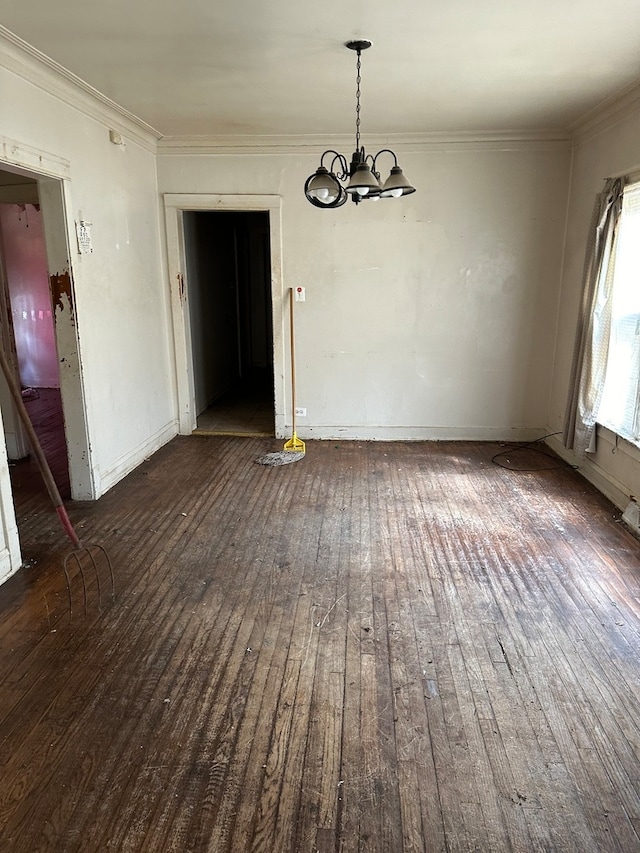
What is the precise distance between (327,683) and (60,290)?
10.1 ft

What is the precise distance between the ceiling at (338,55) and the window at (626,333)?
899mm

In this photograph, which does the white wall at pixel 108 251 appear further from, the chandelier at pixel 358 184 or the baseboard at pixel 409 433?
the chandelier at pixel 358 184

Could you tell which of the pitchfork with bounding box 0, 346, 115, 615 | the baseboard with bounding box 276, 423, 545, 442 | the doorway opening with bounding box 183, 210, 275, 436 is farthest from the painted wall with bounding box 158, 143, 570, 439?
the pitchfork with bounding box 0, 346, 115, 615

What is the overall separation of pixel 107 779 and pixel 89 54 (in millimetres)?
3545

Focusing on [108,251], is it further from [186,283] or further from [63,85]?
[186,283]

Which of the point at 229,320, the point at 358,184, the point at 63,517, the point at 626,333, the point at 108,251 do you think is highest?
the point at 358,184

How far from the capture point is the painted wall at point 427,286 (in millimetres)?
5152

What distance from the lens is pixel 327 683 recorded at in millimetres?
2299

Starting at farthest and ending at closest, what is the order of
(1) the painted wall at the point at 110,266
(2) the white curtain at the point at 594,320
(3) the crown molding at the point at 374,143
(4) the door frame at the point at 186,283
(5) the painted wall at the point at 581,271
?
1. (4) the door frame at the point at 186,283
2. (3) the crown molding at the point at 374,143
3. (2) the white curtain at the point at 594,320
4. (5) the painted wall at the point at 581,271
5. (1) the painted wall at the point at 110,266

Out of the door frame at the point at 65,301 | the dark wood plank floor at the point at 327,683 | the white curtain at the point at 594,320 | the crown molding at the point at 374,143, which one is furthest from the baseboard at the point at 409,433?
the crown molding at the point at 374,143

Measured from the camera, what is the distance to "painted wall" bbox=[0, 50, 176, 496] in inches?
138

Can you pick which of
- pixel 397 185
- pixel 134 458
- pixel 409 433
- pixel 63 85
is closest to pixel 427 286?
pixel 409 433

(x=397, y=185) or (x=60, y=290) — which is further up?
(x=397, y=185)

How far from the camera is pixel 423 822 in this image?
171 cm
